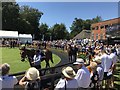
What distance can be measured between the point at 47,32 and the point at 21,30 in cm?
2220

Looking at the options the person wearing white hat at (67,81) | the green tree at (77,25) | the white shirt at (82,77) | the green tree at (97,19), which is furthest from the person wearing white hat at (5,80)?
the green tree at (97,19)

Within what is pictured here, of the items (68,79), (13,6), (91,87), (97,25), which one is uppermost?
(13,6)

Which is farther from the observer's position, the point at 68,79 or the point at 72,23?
the point at 72,23

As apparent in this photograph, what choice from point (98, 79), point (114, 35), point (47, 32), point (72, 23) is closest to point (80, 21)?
point (72, 23)

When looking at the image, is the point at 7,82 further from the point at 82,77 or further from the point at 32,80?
the point at 82,77

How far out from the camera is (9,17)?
308ft

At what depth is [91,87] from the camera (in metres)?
8.94

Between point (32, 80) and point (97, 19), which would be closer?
point (32, 80)

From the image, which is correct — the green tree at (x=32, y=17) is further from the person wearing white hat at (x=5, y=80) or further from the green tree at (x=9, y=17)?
the person wearing white hat at (x=5, y=80)

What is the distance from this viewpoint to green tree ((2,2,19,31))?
93.1 meters

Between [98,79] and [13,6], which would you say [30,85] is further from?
[13,6]

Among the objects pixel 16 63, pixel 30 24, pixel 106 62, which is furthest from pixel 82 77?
pixel 30 24

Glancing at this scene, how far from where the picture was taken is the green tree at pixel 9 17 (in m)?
93.1

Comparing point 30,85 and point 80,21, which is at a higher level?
point 80,21
